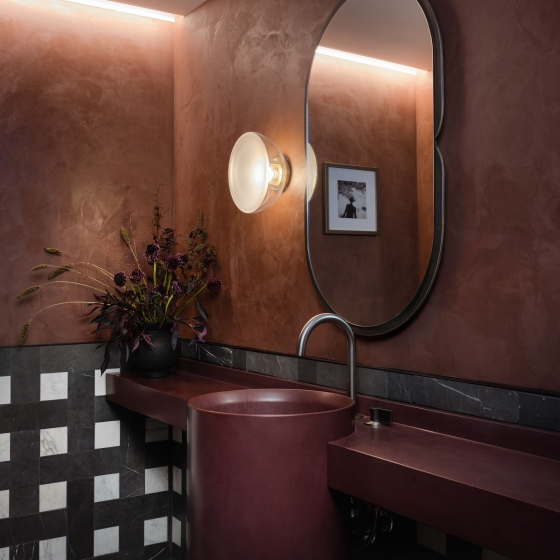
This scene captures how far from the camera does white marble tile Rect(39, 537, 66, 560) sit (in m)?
2.41

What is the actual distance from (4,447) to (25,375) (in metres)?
0.29

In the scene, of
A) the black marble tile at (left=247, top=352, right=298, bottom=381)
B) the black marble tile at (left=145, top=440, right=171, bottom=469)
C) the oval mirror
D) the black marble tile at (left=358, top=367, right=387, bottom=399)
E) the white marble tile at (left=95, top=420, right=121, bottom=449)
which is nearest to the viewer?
the oval mirror

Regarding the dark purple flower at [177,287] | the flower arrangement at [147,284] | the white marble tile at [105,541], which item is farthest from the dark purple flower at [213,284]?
the white marble tile at [105,541]

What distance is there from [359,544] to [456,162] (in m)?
1.00

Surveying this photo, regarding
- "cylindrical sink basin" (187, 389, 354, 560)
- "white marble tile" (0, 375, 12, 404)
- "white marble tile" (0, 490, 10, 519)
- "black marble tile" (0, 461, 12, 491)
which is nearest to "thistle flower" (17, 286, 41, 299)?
"white marble tile" (0, 375, 12, 404)

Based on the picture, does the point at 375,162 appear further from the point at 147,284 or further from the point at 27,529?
the point at 27,529

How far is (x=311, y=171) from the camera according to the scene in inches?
75.9

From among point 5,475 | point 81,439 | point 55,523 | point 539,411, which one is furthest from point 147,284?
point 539,411

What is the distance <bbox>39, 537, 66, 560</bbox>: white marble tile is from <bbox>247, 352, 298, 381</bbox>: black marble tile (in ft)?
3.64

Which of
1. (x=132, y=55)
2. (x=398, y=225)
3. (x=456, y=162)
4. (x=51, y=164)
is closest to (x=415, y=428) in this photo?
(x=398, y=225)

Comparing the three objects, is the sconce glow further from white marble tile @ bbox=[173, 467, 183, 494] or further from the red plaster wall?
white marble tile @ bbox=[173, 467, 183, 494]

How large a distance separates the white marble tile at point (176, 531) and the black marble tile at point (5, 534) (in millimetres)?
659

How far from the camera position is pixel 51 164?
8.30 feet

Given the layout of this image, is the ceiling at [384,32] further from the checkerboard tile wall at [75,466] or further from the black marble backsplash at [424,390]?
the checkerboard tile wall at [75,466]
